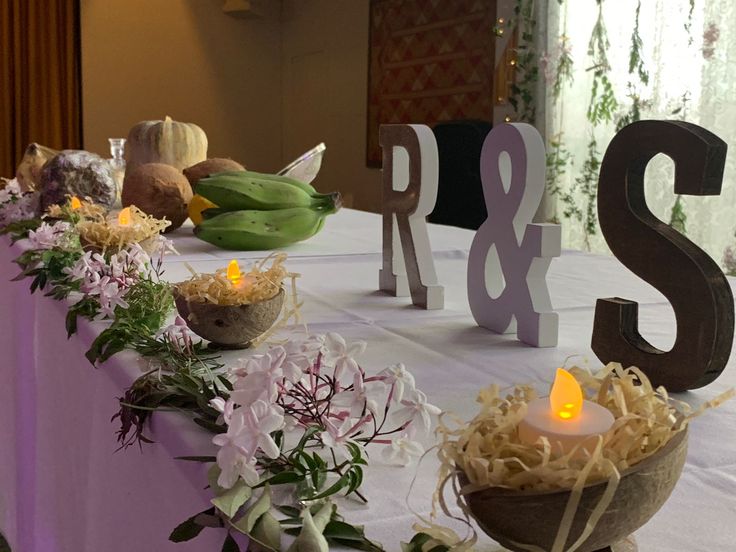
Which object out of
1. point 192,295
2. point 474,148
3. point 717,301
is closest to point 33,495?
point 192,295

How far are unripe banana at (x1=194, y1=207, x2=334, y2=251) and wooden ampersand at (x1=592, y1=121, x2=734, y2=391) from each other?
838mm

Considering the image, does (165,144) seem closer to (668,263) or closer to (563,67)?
Result: (668,263)

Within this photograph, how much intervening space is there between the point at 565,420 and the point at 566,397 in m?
0.01

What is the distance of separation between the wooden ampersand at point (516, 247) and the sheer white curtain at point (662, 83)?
1.88m

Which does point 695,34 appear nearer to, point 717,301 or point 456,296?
point 456,296

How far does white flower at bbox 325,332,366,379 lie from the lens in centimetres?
53

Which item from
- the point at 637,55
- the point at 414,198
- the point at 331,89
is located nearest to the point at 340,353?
the point at 414,198

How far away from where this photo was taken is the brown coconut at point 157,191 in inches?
67.9

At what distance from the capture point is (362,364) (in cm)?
83

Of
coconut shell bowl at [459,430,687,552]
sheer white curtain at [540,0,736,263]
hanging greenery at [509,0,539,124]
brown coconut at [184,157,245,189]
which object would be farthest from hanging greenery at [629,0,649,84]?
coconut shell bowl at [459,430,687,552]

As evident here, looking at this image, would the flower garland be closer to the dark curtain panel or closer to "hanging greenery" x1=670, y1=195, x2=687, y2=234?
"hanging greenery" x1=670, y1=195, x2=687, y2=234

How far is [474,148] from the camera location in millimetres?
3279

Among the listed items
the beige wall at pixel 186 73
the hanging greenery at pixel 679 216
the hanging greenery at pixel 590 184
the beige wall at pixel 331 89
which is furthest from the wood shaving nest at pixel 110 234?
the beige wall at pixel 186 73

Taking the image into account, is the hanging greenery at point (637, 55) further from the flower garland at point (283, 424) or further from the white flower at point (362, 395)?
the white flower at point (362, 395)
